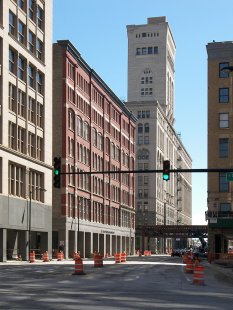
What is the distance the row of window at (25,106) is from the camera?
6864 cm

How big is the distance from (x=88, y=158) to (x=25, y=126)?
3274 cm

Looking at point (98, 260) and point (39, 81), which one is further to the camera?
point (39, 81)

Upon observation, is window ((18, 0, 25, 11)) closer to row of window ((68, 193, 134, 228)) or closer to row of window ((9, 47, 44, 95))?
row of window ((9, 47, 44, 95))

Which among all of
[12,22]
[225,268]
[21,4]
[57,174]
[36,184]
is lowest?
[225,268]

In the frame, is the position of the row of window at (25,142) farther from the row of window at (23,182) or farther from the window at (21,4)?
the window at (21,4)

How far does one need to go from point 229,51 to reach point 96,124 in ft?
107

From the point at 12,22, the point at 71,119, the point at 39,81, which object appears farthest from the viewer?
the point at 71,119

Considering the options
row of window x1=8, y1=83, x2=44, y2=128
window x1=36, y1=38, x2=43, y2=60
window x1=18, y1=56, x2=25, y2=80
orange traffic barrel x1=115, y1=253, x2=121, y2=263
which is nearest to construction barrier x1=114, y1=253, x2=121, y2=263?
orange traffic barrel x1=115, y1=253, x2=121, y2=263

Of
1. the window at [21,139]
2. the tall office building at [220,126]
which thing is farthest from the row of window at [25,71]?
the tall office building at [220,126]

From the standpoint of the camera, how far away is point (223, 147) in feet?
266

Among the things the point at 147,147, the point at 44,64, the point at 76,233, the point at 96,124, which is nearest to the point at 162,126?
the point at 147,147

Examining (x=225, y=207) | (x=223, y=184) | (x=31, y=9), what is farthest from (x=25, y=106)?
(x=225, y=207)

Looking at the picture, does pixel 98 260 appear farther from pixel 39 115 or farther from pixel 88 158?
pixel 88 158

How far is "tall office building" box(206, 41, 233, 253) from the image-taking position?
8031 centimetres
